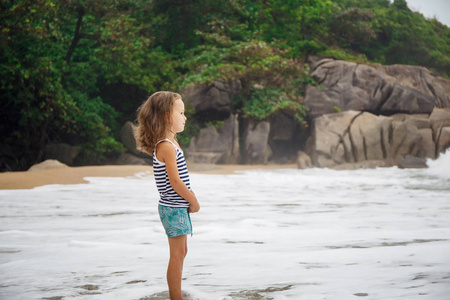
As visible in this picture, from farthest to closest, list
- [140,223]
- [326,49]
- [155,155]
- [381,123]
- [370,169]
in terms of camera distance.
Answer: [326,49] < [381,123] < [370,169] < [140,223] < [155,155]

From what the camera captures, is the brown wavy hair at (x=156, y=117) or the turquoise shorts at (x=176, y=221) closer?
the turquoise shorts at (x=176, y=221)

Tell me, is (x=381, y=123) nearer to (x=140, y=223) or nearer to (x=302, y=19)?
(x=302, y=19)

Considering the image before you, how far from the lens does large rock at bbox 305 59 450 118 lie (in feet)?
57.0

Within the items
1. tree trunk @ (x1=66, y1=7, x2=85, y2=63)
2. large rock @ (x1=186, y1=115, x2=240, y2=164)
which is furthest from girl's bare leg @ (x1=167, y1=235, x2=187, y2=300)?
tree trunk @ (x1=66, y1=7, x2=85, y2=63)

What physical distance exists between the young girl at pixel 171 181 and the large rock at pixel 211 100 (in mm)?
13642

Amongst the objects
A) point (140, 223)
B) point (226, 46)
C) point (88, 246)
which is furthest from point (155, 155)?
point (226, 46)

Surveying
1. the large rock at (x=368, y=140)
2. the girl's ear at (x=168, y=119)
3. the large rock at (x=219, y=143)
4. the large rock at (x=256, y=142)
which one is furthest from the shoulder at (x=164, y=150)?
the large rock at (x=256, y=142)

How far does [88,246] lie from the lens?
4078mm

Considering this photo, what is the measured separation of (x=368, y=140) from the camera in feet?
51.9

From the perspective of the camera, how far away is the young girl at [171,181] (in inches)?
99.0

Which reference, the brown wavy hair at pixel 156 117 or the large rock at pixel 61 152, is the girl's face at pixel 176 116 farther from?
the large rock at pixel 61 152

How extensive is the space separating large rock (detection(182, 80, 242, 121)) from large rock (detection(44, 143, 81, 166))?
3876mm

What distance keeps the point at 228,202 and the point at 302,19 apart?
14.8 metres

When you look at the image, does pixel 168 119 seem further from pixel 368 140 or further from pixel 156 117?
pixel 368 140
